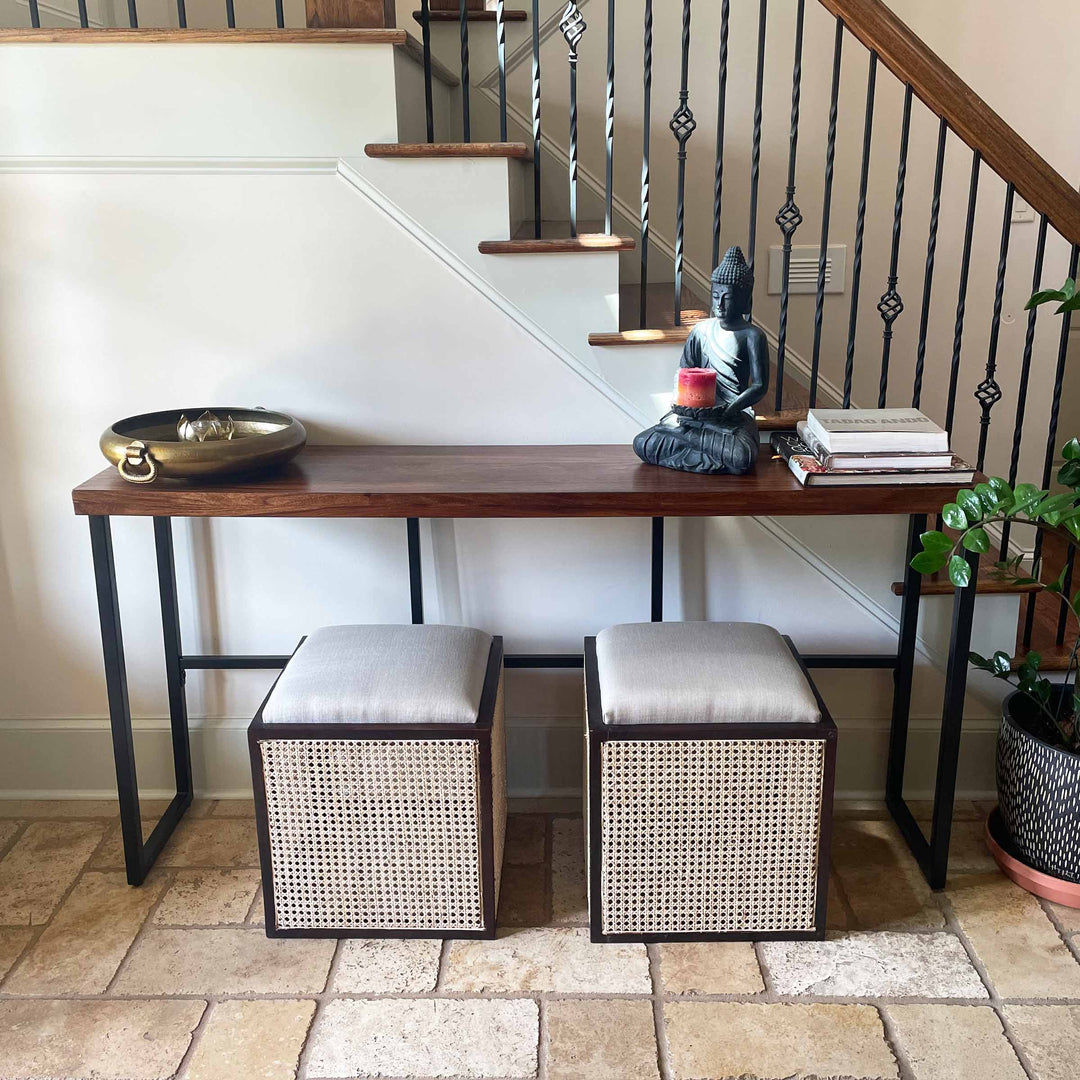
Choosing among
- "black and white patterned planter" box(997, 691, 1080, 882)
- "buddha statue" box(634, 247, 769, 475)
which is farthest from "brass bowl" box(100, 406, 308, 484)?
"black and white patterned planter" box(997, 691, 1080, 882)

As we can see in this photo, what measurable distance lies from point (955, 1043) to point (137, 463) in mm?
1739

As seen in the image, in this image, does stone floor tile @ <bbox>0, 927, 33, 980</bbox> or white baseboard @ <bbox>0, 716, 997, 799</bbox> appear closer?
stone floor tile @ <bbox>0, 927, 33, 980</bbox>

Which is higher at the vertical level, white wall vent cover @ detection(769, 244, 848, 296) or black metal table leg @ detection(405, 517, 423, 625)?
white wall vent cover @ detection(769, 244, 848, 296)

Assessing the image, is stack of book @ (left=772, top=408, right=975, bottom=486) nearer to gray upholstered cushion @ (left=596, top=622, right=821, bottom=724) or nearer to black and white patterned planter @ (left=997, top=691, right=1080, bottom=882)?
gray upholstered cushion @ (left=596, top=622, right=821, bottom=724)

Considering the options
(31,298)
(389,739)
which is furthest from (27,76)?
(389,739)

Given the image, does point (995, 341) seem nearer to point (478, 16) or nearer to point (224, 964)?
point (478, 16)

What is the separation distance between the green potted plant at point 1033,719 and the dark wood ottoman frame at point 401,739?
831 mm

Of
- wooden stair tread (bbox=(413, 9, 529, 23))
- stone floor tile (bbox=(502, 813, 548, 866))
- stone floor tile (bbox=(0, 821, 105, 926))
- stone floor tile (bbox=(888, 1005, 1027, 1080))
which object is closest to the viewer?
stone floor tile (bbox=(888, 1005, 1027, 1080))

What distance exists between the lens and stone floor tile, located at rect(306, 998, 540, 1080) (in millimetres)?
1744

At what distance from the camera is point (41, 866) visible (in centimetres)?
232

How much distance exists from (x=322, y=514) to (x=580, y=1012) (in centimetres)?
99

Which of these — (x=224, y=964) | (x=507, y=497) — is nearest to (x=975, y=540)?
(x=507, y=497)

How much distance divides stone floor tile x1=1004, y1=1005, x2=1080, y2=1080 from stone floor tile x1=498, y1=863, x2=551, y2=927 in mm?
863

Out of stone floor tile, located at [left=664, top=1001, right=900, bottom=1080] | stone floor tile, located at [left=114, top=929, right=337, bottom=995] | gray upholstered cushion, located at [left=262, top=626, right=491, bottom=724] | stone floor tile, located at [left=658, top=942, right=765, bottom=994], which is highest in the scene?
gray upholstered cushion, located at [left=262, top=626, right=491, bottom=724]
